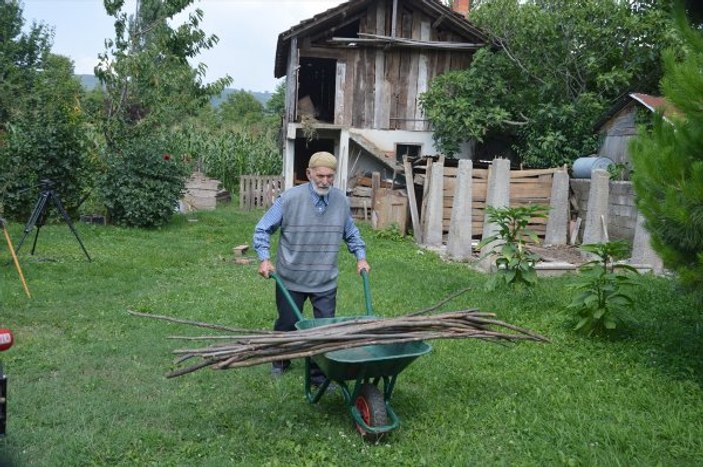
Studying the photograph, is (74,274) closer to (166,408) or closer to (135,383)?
(135,383)

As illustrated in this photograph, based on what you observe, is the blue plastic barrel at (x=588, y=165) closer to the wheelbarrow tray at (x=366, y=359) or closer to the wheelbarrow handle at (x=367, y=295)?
the wheelbarrow handle at (x=367, y=295)

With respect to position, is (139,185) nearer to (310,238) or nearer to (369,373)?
(310,238)

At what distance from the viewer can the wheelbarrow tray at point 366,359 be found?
4.21 meters

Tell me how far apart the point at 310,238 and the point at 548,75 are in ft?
45.8

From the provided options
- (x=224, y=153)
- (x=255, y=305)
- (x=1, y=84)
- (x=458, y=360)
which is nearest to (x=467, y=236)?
(x=255, y=305)

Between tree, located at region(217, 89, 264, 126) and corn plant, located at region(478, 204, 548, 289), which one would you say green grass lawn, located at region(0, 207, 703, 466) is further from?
tree, located at region(217, 89, 264, 126)

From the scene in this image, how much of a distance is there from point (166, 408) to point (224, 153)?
69.5 ft

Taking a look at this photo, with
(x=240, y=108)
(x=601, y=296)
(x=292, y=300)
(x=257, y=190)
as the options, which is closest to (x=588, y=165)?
(x=601, y=296)

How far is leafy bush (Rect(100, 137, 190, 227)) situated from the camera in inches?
591

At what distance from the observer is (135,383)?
219 inches

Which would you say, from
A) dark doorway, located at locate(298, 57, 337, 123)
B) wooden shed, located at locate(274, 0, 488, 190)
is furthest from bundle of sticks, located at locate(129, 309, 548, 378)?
dark doorway, located at locate(298, 57, 337, 123)

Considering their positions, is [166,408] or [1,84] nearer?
[166,408]

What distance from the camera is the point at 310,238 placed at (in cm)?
534

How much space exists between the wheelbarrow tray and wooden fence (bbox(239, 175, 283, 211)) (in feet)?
54.3
